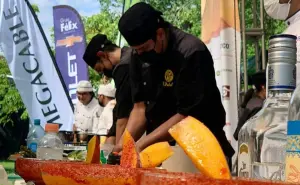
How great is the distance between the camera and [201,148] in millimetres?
511

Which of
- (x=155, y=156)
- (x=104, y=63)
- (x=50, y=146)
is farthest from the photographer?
(x=104, y=63)

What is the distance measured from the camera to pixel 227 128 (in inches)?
179

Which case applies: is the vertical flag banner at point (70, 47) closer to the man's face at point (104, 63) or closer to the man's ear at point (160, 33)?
the man's face at point (104, 63)

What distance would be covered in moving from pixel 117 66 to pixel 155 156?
2.04 metres

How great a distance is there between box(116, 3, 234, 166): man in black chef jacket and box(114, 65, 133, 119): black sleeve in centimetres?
49

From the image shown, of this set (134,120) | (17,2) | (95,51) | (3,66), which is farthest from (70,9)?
(3,66)

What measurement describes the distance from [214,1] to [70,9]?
3.84 m

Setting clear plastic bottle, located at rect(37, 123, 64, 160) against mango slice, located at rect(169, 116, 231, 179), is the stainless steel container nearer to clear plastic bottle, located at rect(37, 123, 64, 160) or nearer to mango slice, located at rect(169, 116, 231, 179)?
mango slice, located at rect(169, 116, 231, 179)

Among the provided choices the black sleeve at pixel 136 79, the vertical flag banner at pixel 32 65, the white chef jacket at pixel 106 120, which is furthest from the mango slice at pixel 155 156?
the vertical flag banner at pixel 32 65

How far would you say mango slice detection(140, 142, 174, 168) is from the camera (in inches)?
23.8

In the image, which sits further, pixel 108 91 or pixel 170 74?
pixel 108 91

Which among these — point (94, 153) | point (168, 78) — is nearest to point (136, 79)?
point (168, 78)

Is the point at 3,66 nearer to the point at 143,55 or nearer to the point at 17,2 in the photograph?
the point at 17,2

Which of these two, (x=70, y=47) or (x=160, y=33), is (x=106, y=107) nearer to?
(x=160, y=33)
